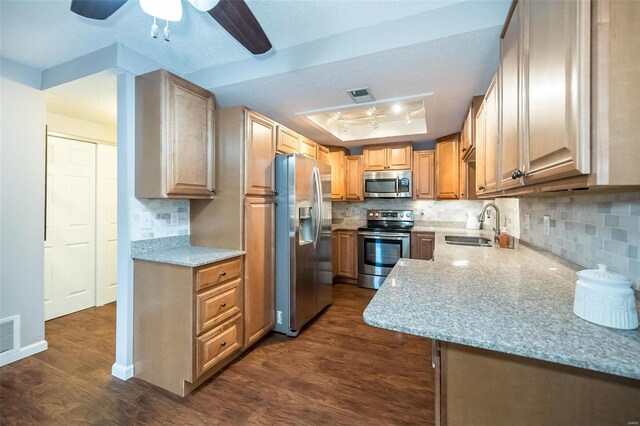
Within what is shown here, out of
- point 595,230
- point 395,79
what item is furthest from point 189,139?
point 595,230

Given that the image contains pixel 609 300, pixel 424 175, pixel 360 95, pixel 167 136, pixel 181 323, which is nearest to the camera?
pixel 609 300

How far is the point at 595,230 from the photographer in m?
1.29

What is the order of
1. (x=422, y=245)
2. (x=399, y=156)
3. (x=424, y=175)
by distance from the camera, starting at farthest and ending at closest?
(x=399, y=156), (x=424, y=175), (x=422, y=245)

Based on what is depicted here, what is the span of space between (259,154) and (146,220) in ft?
3.49

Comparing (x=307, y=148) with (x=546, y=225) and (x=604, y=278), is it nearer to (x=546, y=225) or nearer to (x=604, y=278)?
(x=546, y=225)

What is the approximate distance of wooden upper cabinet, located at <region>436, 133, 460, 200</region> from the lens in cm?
387

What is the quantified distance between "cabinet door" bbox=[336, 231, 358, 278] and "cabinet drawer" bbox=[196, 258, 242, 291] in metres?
2.40

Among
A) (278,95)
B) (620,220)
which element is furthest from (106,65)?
(620,220)

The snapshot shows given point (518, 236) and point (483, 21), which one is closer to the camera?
point (483, 21)

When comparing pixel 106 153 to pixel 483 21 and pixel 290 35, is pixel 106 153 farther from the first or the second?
pixel 483 21

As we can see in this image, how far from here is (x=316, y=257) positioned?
9.97 feet

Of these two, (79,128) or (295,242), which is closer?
(295,242)

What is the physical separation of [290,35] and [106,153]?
121 inches

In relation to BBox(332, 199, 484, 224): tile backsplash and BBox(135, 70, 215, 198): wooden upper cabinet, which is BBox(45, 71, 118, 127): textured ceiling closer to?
BBox(135, 70, 215, 198): wooden upper cabinet
